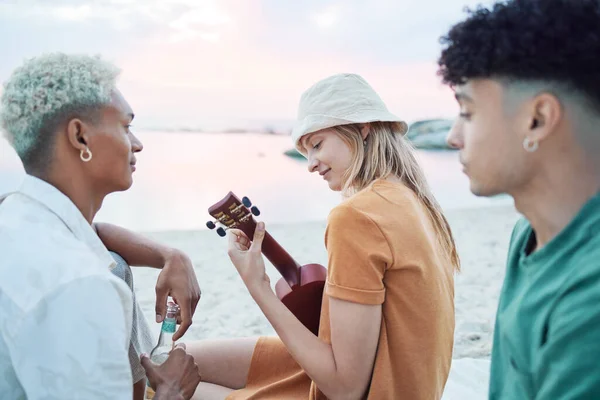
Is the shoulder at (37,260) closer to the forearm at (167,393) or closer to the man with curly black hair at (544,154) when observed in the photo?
the forearm at (167,393)

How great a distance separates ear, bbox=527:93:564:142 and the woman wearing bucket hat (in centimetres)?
63

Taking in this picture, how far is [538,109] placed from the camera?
1.24 meters

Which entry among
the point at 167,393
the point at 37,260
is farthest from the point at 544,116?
the point at 167,393

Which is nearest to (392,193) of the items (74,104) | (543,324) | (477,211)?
(543,324)

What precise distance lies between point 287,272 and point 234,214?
0.33m

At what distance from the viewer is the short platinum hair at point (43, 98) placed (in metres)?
1.59

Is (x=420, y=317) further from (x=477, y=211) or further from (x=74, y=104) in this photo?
(x=477, y=211)

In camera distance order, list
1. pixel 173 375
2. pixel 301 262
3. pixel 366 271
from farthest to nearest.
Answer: pixel 301 262
pixel 173 375
pixel 366 271

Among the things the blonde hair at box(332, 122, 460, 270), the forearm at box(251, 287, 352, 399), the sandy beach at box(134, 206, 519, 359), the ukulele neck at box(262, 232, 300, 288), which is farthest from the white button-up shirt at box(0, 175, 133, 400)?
the sandy beach at box(134, 206, 519, 359)

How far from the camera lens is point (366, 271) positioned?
177cm

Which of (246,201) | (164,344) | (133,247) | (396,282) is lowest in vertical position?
(164,344)

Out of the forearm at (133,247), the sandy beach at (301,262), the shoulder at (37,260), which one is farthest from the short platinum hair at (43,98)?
the sandy beach at (301,262)

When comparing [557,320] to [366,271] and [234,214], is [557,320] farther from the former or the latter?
[234,214]

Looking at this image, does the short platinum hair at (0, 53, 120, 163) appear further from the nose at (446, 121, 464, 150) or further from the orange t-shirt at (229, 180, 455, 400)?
the nose at (446, 121, 464, 150)
